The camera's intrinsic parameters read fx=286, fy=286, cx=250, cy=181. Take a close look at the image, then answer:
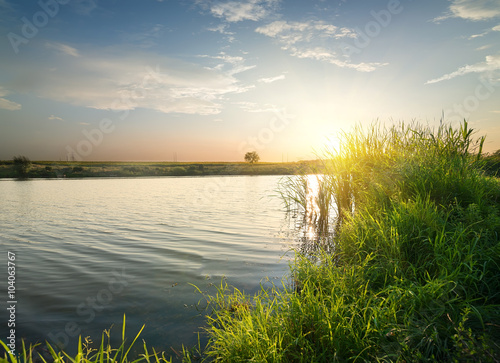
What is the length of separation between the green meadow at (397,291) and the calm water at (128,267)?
683 millimetres

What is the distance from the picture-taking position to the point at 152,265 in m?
8.23

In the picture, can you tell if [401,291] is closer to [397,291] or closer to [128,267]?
[397,291]

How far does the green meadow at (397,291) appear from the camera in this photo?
3334mm

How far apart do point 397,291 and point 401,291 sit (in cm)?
22

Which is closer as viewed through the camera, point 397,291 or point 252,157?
point 397,291

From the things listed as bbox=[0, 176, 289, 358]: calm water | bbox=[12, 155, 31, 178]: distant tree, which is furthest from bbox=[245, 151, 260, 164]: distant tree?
bbox=[0, 176, 289, 358]: calm water

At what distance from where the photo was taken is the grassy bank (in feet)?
10.9

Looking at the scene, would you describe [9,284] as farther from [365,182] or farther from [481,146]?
[481,146]

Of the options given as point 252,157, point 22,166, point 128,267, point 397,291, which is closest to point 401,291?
point 397,291

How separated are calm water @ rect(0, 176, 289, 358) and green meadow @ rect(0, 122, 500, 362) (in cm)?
68

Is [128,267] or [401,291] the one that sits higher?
[401,291]

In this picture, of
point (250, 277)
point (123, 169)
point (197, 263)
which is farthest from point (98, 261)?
point (123, 169)

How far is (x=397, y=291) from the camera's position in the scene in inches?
157

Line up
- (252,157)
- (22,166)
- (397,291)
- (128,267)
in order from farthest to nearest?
1. (252,157)
2. (22,166)
3. (128,267)
4. (397,291)
